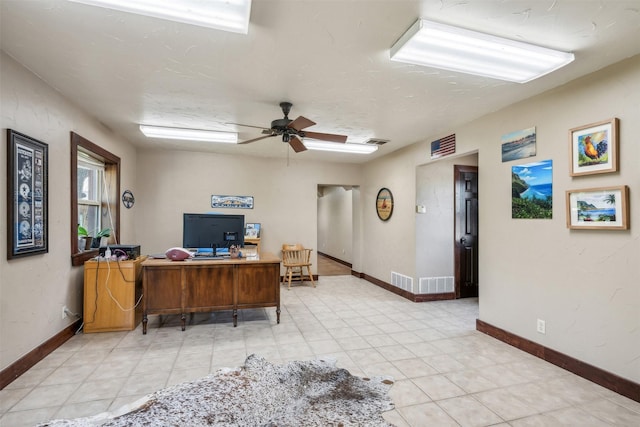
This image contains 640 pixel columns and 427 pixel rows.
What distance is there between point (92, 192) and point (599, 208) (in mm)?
5550

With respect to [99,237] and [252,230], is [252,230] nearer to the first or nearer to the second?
[252,230]

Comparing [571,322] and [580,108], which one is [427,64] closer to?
[580,108]

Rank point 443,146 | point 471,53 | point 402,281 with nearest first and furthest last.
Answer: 1. point 471,53
2. point 443,146
3. point 402,281

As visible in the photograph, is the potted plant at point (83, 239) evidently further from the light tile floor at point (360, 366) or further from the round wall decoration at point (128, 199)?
the round wall decoration at point (128, 199)

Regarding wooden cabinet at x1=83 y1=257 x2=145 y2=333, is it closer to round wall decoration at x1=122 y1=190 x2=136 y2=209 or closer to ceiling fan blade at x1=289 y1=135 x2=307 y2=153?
round wall decoration at x1=122 y1=190 x2=136 y2=209

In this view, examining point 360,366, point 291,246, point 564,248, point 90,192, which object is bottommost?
point 360,366

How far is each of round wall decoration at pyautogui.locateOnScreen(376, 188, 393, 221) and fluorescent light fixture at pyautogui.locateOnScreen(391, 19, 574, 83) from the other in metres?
3.30

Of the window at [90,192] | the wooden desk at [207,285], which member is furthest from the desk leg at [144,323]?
the window at [90,192]

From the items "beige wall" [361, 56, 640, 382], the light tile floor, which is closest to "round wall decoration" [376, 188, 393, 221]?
"beige wall" [361, 56, 640, 382]

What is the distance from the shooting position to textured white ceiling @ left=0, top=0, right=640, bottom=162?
5.91 feet

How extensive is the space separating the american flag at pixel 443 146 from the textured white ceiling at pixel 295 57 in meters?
0.35

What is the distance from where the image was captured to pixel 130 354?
9.55 ft

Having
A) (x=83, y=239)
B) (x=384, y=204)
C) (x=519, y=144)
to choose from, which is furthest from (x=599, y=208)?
(x=83, y=239)

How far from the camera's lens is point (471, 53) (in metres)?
2.11
